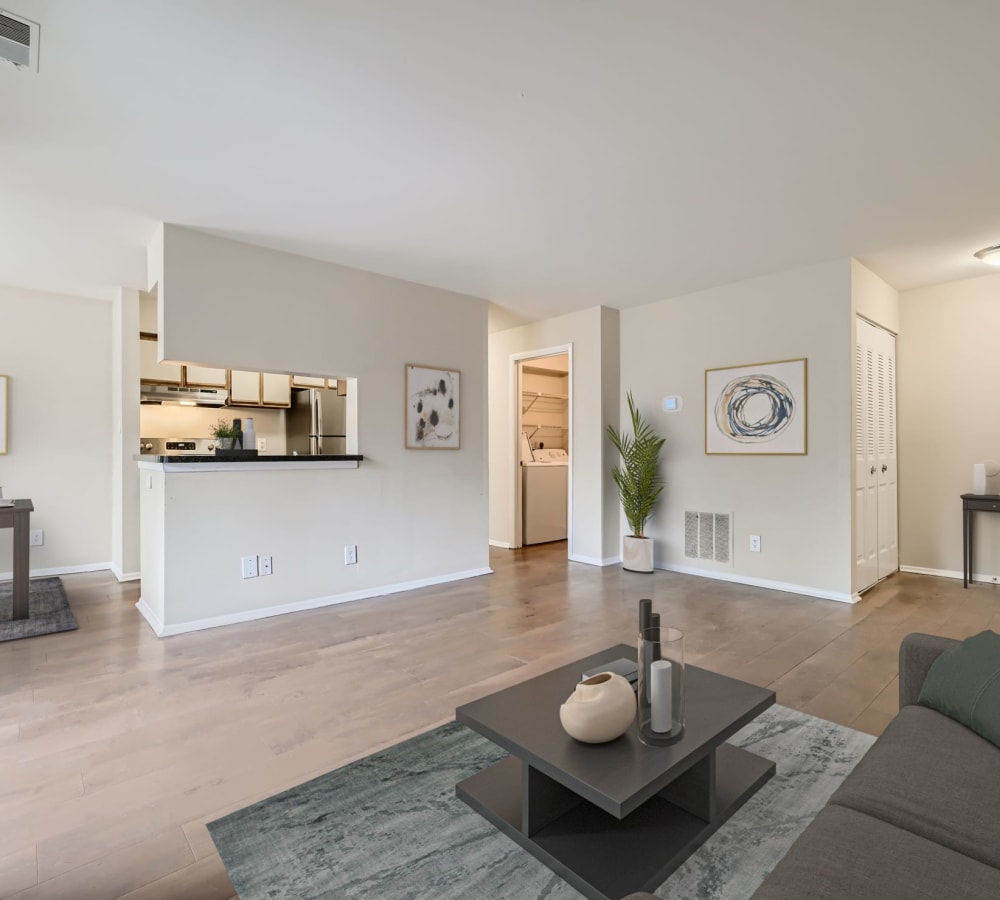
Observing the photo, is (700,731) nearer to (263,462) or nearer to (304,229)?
(263,462)

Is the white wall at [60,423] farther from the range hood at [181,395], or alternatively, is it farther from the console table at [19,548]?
the console table at [19,548]

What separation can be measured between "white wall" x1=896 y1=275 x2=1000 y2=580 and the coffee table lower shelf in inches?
164

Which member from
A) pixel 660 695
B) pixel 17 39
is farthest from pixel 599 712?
pixel 17 39

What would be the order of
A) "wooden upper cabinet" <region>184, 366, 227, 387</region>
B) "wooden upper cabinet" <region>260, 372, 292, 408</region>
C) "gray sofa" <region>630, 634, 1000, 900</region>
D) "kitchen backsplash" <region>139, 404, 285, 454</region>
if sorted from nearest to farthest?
1. "gray sofa" <region>630, 634, 1000, 900</region>
2. "wooden upper cabinet" <region>184, 366, 227, 387</region>
3. "kitchen backsplash" <region>139, 404, 285, 454</region>
4. "wooden upper cabinet" <region>260, 372, 292, 408</region>

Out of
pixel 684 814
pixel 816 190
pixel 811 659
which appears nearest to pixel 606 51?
pixel 816 190

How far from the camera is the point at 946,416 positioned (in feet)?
15.8

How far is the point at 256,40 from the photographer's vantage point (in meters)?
1.92

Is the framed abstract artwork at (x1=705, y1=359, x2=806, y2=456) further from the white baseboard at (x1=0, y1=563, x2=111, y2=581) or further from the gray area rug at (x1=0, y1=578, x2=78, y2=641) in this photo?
the white baseboard at (x1=0, y1=563, x2=111, y2=581)

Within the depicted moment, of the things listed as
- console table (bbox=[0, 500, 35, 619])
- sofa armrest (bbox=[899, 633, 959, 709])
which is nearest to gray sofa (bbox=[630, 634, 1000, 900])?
sofa armrest (bbox=[899, 633, 959, 709])

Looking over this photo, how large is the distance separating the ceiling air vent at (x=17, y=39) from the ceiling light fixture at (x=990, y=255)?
530cm

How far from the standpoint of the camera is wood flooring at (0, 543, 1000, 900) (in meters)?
1.66

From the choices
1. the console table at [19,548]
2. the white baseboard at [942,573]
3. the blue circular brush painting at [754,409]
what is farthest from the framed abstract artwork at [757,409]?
the console table at [19,548]

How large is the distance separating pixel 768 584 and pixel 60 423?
20.3 ft

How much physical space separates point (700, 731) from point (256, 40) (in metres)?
2.53
